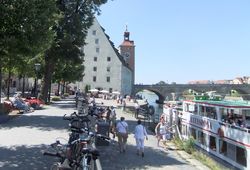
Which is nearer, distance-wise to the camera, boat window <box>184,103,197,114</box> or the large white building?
boat window <box>184,103,197,114</box>

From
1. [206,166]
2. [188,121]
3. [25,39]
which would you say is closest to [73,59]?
[188,121]

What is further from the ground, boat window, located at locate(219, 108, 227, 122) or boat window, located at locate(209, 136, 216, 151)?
boat window, located at locate(219, 108, 227, 122)

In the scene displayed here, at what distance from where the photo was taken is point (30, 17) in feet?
66.0

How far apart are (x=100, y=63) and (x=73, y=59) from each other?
6799 cm

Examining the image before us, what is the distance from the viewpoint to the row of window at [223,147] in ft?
72.7

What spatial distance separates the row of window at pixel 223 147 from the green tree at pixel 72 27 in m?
16.7

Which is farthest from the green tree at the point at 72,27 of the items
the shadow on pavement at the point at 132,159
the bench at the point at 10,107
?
the shadow on pavement at the point at 132,159

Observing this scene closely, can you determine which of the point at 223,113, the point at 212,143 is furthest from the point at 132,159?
the point at 223,113

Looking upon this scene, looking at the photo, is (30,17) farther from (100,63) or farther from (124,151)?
(100,63)

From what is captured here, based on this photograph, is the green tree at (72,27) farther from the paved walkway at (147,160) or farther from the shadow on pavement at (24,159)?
the shadow on pavement at (24,159)

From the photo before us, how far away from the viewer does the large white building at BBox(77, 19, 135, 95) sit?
108188 millimetres

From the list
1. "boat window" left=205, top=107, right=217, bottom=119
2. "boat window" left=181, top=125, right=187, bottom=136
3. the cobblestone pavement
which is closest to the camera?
the cobblestone pavement

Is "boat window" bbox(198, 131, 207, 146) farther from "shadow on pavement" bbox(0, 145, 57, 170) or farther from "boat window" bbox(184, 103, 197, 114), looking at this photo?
"shadow on pavement" bbox(0, 145, 57, 170)

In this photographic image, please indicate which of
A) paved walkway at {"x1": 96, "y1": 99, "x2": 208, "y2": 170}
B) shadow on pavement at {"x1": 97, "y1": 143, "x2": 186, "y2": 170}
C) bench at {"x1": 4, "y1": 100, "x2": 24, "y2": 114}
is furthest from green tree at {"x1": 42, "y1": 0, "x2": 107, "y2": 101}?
shadow on pavement at {"x1": 97, "y1": 143, "x2": 186, "y2": 170}
